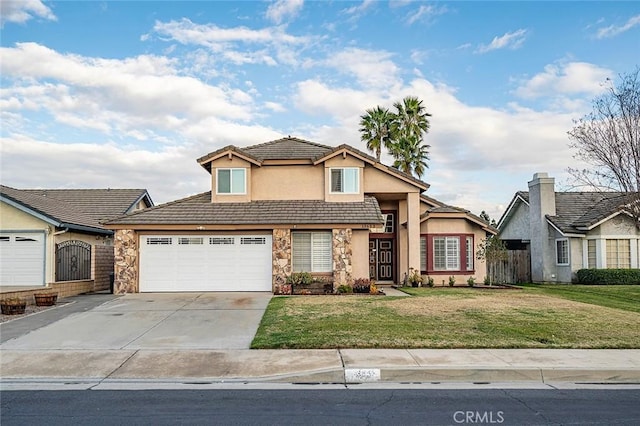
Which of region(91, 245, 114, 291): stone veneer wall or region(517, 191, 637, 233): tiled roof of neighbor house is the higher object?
region(517, 191, 637, 233): tiled roof of neighbor house

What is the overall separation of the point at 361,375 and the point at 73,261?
16.2 metres

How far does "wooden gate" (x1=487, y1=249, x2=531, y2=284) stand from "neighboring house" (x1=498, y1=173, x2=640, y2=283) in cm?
39

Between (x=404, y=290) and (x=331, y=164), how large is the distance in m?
6.19

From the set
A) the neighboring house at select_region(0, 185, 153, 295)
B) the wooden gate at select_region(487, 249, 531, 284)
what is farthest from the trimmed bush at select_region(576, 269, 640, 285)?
the neighboring house at select_region(0, 185, 153, 295)

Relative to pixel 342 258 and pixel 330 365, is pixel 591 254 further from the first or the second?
pixel 330 365

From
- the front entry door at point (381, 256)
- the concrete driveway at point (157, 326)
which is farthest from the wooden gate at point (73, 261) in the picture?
the front entry door at point (381, 256)

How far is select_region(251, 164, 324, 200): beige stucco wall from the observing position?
22.8 meters

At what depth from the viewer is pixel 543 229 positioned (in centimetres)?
2762

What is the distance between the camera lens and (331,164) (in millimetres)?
22594

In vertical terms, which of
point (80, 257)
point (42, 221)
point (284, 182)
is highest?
point (284, 182)

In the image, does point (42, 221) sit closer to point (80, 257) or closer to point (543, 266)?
point (80, 257)

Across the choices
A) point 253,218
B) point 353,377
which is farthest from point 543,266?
point 353,377

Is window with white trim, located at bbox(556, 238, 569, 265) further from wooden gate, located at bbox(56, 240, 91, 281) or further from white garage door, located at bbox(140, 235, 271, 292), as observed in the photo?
wooden gate, located at bbox(56, 240, 91, 281)

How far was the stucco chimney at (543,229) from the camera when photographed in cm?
2744
